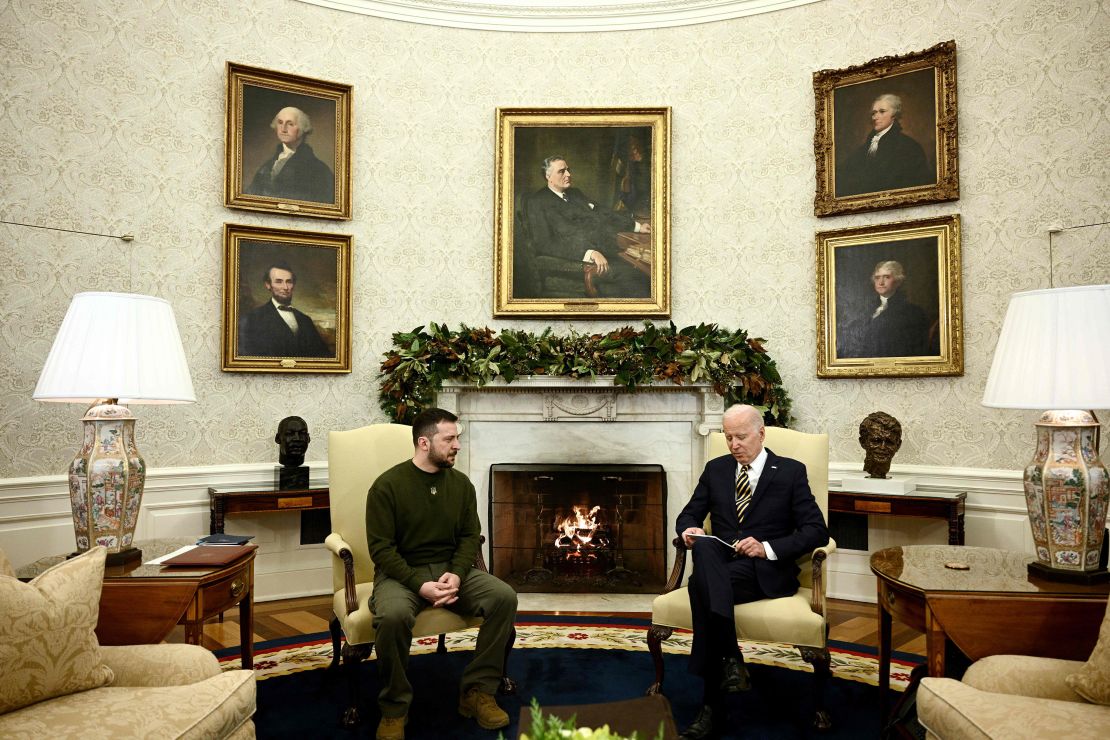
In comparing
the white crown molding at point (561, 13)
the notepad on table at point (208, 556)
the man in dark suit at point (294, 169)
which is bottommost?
the notepad on table at point (208, 556)

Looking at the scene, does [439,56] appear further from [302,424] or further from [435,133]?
[302,424]

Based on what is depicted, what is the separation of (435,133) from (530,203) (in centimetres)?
91

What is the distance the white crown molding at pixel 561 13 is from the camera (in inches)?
219

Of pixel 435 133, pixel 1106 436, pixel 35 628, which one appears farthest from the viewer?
pixel 435 133

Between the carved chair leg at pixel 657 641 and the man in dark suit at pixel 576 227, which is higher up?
the man in dark suit at pixel 576 227

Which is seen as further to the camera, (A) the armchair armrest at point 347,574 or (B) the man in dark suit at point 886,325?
(B) the man in dark suit at point 886,325

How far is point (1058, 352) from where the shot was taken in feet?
8.43

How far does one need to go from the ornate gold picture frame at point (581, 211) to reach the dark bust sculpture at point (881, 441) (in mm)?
1770

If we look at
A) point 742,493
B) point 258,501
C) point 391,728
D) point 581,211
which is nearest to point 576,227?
point 581,211

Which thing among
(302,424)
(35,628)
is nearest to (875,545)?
(302,424)

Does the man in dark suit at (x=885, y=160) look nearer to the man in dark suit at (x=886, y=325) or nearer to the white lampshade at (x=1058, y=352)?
the man in dark suit at (x=886, y=325)

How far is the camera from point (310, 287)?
5.30 m

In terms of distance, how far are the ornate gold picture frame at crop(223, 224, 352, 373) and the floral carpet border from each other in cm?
199

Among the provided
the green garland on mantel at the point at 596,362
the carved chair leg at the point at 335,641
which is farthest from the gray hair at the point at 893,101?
the carved chair leg at the point at 335,641
